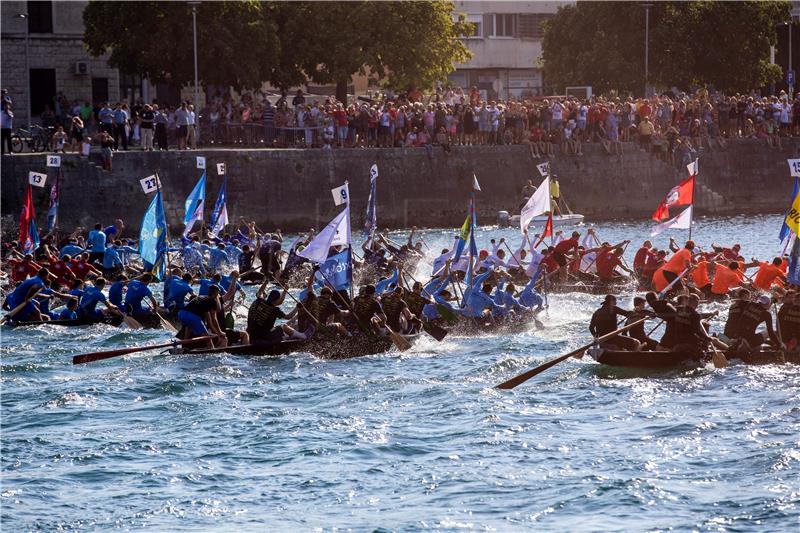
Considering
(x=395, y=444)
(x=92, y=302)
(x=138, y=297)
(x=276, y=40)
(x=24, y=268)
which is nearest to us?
(x=395, y=444)

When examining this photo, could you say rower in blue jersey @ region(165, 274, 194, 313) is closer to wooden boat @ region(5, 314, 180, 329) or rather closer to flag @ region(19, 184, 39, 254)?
wooden boat @ region(5, 314, 180, 329)

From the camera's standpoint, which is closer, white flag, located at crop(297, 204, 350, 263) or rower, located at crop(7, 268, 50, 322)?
white flag, located at crop(297, 204, 350, 263)

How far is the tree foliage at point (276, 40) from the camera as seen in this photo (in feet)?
168

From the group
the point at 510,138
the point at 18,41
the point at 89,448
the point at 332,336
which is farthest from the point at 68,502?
the point at 18,41

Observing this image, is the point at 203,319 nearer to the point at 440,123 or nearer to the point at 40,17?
the point at 440,123

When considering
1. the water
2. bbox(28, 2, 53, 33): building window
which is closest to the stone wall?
bbox(28, 2, 53, 33): building window

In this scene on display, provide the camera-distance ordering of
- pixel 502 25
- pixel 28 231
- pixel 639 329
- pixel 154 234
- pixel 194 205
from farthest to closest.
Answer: pixel 502 25 < pixel 194 205 < pixel 28 231 < pixel 154 234 < pixel 639 329

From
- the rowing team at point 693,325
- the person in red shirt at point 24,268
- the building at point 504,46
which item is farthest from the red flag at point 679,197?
the building at point 504,46

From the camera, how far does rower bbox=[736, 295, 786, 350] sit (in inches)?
902

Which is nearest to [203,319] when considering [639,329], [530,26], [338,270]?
[338,270]

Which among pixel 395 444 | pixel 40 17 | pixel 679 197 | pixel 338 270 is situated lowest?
pixel 395 444

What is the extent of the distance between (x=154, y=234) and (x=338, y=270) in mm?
6206

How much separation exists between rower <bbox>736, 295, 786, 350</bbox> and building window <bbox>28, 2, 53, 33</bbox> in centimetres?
4069

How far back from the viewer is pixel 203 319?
80.4 ft
